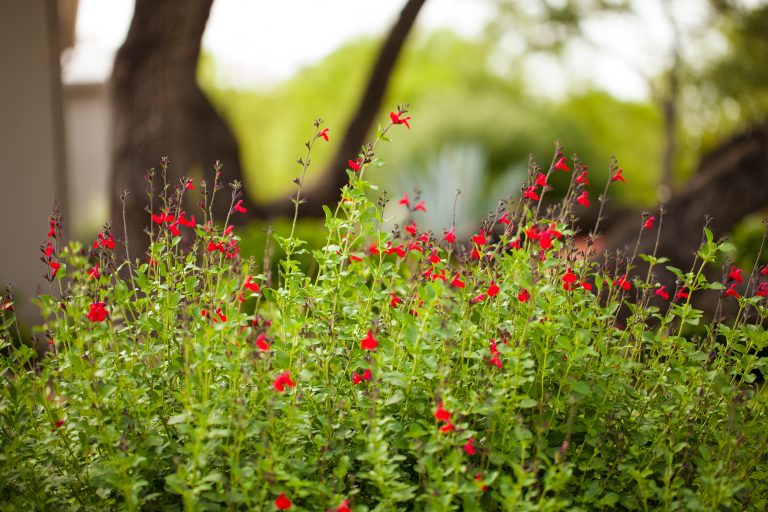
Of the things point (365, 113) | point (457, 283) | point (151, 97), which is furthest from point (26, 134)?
point (457, 283)

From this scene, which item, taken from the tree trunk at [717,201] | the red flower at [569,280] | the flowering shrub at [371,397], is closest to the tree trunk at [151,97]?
the tree trunk at [717,201]

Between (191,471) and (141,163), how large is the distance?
12.9ft

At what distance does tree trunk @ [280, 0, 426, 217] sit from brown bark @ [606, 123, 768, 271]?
2.78 meters

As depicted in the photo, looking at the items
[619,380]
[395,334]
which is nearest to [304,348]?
[395,334]

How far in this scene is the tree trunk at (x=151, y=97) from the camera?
5.30 metres

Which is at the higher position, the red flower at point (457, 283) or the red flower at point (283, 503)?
the red flower at point (457, 283)

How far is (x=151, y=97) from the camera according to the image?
215 inches

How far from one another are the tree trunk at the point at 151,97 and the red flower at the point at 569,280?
143 inches

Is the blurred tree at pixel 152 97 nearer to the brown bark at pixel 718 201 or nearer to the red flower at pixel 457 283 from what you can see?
the brown bark at pixel 718 201

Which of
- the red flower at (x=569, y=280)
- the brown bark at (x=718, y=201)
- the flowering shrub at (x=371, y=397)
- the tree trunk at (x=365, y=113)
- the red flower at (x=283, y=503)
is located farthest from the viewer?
the tree trunk at (x=365, y=113)

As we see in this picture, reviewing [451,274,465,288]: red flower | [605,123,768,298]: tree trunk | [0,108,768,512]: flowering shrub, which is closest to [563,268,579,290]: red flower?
[0,108,768,512]: flowering shrub

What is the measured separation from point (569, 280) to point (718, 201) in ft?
14.5

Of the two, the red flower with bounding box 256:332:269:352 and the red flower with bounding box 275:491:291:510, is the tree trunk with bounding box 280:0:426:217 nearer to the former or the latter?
the red flower with bounding box 256:332:269:352

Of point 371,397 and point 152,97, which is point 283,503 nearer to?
point 371,397
